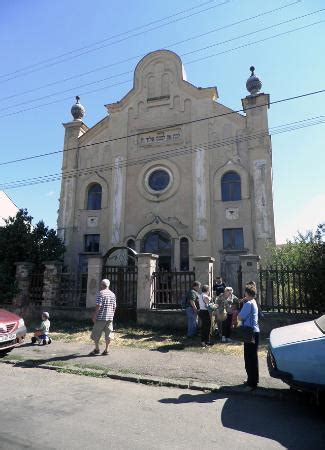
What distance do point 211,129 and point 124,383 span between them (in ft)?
50.4

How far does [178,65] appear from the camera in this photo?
20.6 meters

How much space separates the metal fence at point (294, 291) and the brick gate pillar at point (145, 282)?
11.8 feet

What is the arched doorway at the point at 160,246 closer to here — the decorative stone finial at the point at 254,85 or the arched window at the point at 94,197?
the arched window at the point at 94,197

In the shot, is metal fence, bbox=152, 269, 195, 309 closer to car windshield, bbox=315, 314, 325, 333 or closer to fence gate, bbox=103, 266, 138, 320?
fence gate, bbox=103, 266, 138, 320

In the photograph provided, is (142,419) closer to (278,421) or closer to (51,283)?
(278,421)

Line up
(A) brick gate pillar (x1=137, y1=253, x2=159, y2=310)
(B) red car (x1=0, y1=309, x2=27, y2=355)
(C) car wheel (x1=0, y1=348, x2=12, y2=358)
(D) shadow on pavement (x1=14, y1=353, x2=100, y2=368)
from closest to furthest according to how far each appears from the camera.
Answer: (D) shadow on pavement (x1=14, y1=353, x2=100, y2=368) → (B) red car (x1=0, y1=309, x2=27, y2=355) → (C) car wheel (x1=0, y1=348, x2=12, y2=358) → (A) brick gate pillar (x1=137, y1=253, x2=159, y2=310)

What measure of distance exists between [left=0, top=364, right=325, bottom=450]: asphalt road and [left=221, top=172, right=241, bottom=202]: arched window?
1323 centimetres

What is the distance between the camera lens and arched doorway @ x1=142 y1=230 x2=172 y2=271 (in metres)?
18.2

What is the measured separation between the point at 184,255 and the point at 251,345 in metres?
12.0

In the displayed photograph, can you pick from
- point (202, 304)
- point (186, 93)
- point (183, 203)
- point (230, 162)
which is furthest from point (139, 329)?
point (186, 93)

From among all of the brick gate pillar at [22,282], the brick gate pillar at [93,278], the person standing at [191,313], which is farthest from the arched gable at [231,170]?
the brick gate pillar at [22,282]

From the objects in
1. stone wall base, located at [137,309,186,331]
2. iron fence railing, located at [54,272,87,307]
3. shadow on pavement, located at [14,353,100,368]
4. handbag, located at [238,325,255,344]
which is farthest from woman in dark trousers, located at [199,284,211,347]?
iron fence railing, located at [54,272,87,307]

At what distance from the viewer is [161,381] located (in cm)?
610

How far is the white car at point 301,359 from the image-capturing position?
4.46m
